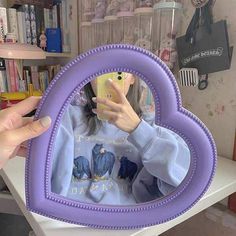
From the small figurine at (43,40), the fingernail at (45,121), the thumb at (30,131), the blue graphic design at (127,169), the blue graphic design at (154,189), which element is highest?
the small figurine at (43,40)

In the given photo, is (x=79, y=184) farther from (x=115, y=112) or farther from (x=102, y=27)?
(x=102, y=27)

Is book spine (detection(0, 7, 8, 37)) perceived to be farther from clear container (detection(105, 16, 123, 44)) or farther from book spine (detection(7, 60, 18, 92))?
clear container (detection(105, 16, 123, 44))

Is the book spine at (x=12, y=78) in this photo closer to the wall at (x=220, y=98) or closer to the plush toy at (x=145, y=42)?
the plush toy at (x=145, y=42)

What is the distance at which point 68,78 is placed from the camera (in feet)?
0.98

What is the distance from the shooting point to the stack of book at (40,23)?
1.01 meters

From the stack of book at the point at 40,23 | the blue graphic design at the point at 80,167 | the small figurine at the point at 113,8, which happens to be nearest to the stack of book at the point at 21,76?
the stack of book at the point at 40,23

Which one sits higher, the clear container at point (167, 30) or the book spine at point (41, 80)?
the clear container at point (167, 30)

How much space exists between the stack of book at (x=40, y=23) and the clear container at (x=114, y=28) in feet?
1.04

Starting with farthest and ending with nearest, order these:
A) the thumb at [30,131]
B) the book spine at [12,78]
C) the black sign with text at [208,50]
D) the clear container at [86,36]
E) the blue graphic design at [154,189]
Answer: the book spine at [12,78] < the clear container at [86,36] < the black sign with text at [208,50] < the blue graphic design at [154,189] < the thumb at [30,131]

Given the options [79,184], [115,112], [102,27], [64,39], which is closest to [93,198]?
[79,184]

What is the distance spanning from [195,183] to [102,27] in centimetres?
67

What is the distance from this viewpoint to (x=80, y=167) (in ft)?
1.38

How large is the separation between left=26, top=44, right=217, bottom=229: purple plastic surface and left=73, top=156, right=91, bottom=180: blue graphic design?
7cm

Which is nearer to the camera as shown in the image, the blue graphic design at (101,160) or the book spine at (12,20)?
the blue graphic design at (101,160)
